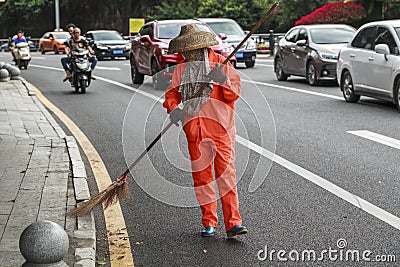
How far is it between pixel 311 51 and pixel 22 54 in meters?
16.0

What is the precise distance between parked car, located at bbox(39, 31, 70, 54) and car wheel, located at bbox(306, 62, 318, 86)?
30.0 m

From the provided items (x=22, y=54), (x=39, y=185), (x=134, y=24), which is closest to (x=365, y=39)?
(x=39, y=185)

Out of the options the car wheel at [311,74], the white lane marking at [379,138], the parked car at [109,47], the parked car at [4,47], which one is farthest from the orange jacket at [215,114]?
the parked car at [4,47]

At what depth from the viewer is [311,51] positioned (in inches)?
843

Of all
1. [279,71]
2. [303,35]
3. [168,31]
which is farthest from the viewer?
[279,71]

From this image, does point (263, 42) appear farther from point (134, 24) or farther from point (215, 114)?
point (215, 114)

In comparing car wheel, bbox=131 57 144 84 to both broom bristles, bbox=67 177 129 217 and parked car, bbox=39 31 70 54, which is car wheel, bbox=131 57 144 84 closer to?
broom bristles, bbox=67 177 129 217

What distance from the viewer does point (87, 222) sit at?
679 centimetres

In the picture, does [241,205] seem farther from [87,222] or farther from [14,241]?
[14,241]

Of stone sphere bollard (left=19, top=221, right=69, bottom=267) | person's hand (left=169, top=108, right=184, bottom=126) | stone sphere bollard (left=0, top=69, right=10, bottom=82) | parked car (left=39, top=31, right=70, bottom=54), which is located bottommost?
parked car (left=39, top=31, right=70, bottom=54)

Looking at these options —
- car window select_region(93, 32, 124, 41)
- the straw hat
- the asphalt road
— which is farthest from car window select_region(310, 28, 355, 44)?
car window select_region(93, 32, 124, 41)

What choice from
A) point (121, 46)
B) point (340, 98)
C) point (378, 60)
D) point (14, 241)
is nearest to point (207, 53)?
point (14, 241)

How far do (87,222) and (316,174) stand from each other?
10.4 ft

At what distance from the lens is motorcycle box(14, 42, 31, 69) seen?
110 ft
